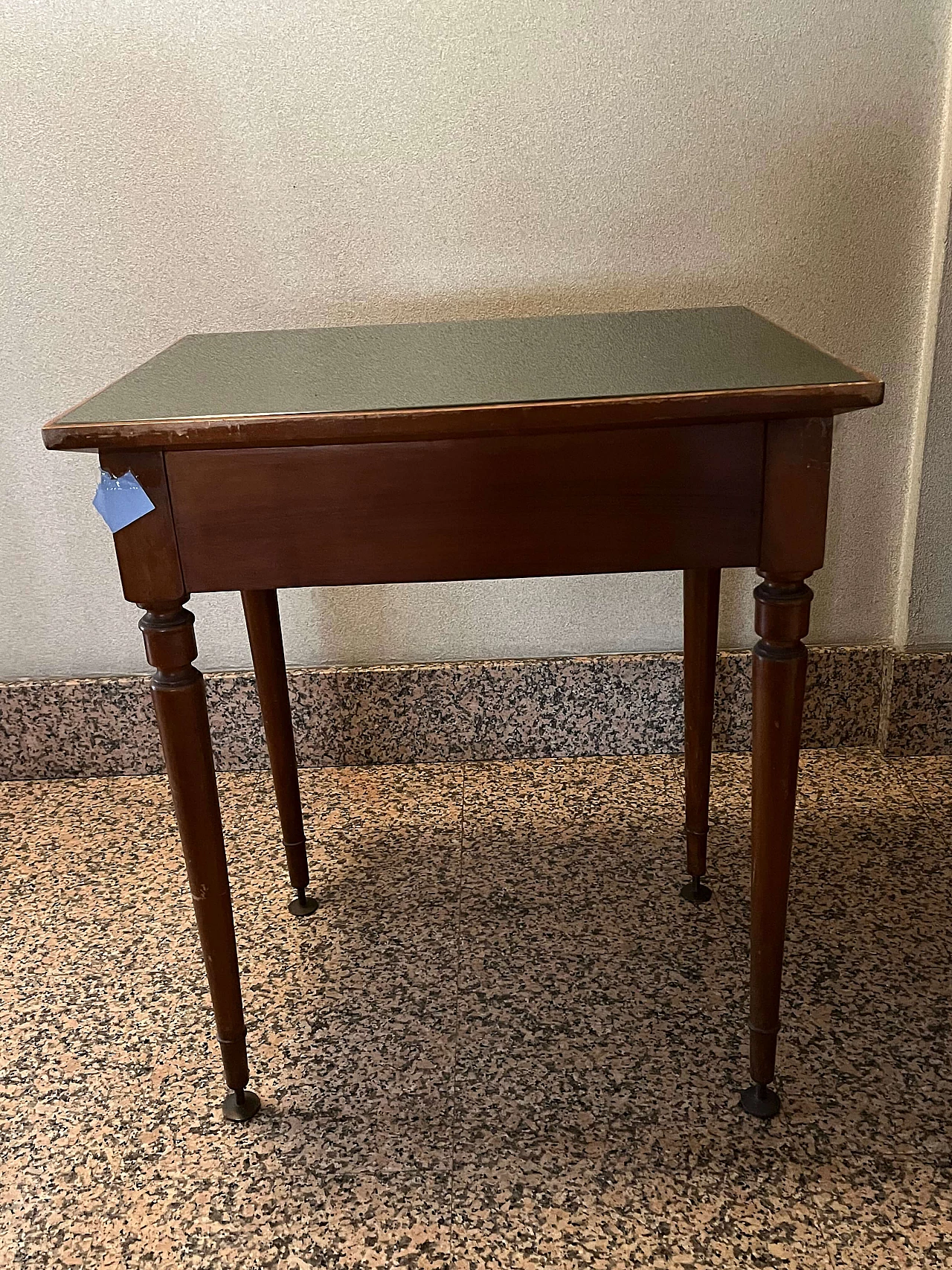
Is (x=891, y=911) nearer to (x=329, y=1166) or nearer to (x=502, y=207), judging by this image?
(x=329, y=1166)

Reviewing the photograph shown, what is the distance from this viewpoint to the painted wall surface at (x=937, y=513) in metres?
1.29

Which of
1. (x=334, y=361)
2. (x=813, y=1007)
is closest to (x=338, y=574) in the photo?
(x=334, y=361)

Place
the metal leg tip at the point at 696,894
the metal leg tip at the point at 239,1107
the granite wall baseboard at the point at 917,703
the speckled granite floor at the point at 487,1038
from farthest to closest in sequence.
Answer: the granite wall baseboard at the point at 917,703
the metal leg tip at the point at 696,894
the metal leg tip at the point at 239,1107
the speckled granite floor at the point at 487,1038

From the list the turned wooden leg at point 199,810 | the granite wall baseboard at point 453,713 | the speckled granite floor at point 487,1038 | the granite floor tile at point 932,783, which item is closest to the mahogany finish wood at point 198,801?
the turned wooden leg at point 199,810

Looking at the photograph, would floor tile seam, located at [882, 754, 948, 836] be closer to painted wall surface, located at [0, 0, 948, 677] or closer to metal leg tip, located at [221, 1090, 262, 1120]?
painted wall surface, located at [0, 0, 948, 677]

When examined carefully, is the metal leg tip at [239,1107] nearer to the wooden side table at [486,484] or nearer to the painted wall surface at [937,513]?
the wooden side table at [486,484]

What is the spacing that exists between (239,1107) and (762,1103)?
0.47 m

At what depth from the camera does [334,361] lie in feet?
2.99

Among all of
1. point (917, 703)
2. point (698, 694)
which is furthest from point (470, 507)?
point (917, 703)

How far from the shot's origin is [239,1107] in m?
0.92

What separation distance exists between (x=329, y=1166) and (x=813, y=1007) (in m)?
0.49

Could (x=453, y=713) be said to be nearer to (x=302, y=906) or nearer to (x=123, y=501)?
(x=302, y=906)

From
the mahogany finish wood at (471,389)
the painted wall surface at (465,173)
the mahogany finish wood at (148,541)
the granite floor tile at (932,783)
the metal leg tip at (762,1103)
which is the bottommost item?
the granite floor tile at (932,783)

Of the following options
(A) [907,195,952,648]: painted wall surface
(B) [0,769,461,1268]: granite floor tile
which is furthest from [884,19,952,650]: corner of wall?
(B) [0,769,461,1268]: granite floor tile
